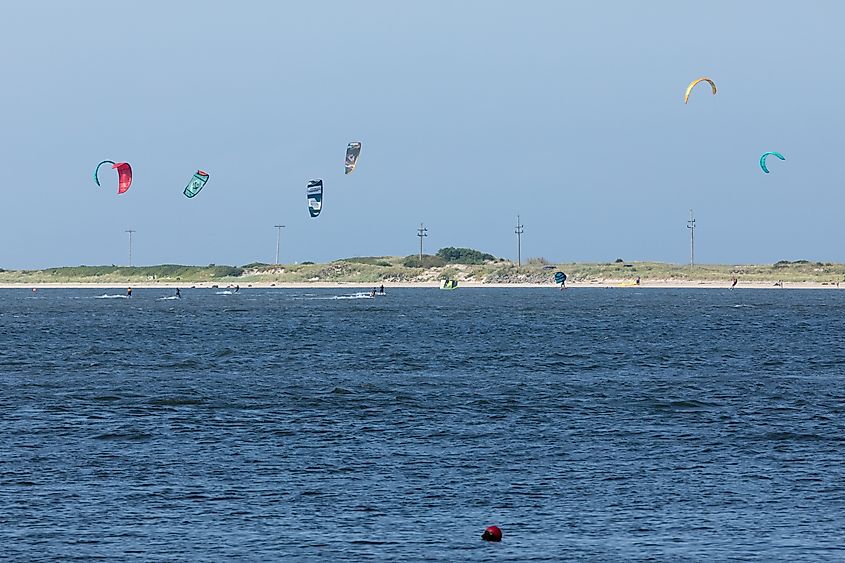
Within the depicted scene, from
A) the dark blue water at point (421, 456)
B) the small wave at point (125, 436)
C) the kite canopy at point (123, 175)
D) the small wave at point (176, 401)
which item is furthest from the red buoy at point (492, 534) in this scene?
the kite canopy at point (123, 175)

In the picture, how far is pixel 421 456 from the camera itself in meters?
22.3

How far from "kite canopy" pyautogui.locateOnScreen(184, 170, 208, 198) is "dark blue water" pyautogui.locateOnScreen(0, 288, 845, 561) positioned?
33896mm

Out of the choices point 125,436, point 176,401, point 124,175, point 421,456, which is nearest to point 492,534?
point 421,456

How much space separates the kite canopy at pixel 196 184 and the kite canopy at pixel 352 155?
9.85 metres

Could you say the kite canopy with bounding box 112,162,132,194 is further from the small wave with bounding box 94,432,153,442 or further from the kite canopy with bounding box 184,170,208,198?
the small wave with bounding box 94,432,153,442

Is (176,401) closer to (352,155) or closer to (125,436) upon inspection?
(125,436)

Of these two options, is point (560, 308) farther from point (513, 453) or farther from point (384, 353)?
point (513, 453)

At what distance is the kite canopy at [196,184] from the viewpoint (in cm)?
8169

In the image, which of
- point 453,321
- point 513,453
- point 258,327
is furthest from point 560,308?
point 513,453

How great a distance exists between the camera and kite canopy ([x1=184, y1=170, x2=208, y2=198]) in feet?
268

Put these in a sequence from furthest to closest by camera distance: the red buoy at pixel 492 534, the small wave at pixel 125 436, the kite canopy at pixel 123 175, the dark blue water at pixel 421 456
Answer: the kite canopy at pixel 123 175 < the small wave at pixel 125 436 < the dark blue water at pixel 421 456 < the red buoy at pixel 492 534

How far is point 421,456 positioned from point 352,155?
61550 mm

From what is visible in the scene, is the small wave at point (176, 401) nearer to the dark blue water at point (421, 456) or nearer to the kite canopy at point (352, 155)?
the dark blue water at point (421, 456)

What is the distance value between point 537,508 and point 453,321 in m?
60.3
